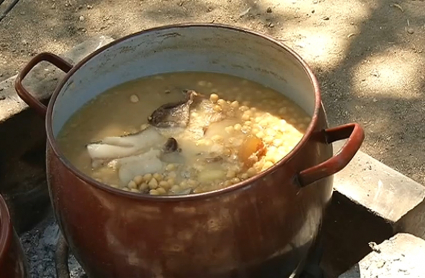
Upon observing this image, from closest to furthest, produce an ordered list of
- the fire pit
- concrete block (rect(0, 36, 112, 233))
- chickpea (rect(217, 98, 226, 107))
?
chickpea (rect(217, 98, 226, 107)) → the fire pit → concrete block (rect(0, 36, 112, 233))

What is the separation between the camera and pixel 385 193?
172 cm

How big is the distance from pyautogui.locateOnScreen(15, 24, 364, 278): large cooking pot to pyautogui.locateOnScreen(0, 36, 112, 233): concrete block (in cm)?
39

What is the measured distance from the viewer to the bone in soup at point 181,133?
1479 mm

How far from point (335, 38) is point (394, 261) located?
179 cm

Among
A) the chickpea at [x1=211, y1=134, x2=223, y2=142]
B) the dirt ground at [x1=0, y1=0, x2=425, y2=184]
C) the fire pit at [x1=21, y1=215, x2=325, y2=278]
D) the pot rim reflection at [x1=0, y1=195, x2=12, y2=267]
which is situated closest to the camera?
the pot rim reflection at [x1=0, y1=195, x2=12, y2=267]

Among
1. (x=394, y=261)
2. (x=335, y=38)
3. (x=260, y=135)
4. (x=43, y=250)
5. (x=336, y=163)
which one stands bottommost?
(x=335, y=38)

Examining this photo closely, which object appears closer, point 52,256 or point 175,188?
point 175,188

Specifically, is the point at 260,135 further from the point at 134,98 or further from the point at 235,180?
the point at 134,98

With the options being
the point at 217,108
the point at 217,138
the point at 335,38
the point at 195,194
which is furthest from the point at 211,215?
the point at 335,38

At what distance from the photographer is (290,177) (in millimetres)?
1321

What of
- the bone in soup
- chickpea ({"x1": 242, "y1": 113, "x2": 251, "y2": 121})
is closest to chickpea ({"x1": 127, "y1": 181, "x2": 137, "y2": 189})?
the bone in soup

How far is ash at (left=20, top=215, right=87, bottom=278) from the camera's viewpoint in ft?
6.22

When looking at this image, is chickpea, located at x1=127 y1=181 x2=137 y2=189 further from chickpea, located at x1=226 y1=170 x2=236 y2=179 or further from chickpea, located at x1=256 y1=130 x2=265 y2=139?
chickpea, located at x1=256 y1=130 x2=265 y2=139

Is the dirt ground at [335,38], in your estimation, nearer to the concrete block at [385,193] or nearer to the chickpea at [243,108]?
the concrete block at [385,193]
